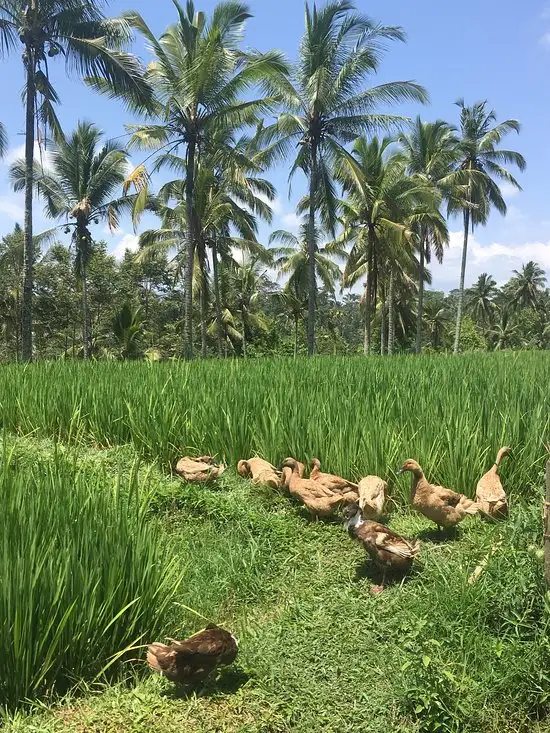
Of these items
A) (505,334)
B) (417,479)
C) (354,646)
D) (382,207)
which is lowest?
(354,646)

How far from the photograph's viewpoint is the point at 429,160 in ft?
83.8

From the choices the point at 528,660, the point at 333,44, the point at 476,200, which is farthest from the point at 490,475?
the point at 476,200

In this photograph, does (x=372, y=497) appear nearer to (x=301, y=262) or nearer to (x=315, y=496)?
(x=315, y=496)

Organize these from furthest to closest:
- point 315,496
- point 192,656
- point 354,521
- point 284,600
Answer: point 315,496
point 354,521
point 284,600
point 192,656

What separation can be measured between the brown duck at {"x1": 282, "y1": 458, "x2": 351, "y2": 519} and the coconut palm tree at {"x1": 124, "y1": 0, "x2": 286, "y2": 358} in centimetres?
1279

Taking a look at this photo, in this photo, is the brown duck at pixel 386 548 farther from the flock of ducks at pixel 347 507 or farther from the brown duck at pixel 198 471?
the brown duck at pixel 198 471

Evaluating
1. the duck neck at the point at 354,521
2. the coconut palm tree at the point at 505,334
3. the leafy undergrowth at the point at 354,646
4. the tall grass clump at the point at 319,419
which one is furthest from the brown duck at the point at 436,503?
the coconut palm tree at the point at 505,334

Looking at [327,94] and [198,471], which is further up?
[327,94]

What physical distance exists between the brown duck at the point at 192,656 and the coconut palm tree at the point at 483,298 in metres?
50.5

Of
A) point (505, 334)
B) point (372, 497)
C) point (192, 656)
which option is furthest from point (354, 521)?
point (505, 334)

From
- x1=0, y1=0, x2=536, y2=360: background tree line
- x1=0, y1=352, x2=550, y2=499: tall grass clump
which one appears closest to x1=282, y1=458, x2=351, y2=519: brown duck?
x1=0, y1=352, x2=550, y2=499: tall grass clump

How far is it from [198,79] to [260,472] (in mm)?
13387

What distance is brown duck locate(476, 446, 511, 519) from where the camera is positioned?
343cm

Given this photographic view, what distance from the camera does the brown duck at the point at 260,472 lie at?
404 centimetres
